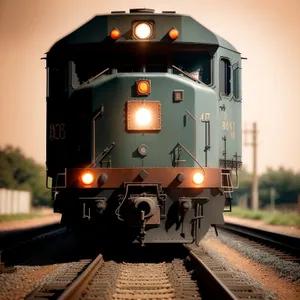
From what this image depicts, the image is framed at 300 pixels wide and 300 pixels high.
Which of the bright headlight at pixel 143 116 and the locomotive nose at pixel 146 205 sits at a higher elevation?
the bright headlight at pixel 143 116

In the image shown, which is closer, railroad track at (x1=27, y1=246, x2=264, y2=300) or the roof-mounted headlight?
railroad track at (x1=27, y1=246, x2=264, y2=300)

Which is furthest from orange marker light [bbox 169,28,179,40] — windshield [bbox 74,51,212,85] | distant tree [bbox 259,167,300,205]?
distant tree [bbox 259,167,300,205]

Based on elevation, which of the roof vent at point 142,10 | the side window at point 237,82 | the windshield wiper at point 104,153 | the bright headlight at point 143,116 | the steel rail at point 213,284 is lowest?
the steel rail at point 213,284

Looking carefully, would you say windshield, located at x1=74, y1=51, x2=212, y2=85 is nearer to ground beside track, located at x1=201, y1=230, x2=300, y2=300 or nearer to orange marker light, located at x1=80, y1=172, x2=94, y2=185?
orange marker light, located at x1=80, y1=172, x2=94, y2=185

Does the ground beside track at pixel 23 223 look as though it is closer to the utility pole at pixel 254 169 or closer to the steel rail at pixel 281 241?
the steel rail at pixel 281 241

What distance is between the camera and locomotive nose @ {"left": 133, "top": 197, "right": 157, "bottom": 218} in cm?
927

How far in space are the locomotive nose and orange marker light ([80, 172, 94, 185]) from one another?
78cm

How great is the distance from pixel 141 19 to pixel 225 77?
1988 mm

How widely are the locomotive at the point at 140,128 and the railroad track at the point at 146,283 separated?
0.55 m

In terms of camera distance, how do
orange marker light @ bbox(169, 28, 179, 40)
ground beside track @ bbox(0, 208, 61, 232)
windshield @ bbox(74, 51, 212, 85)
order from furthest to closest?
ground beside track @ bbox(0, 208, 61, 232) < windshield @ bbox(74, 51, 212, 85) < orange marker light @ bbox(169, 28, 179, 40)

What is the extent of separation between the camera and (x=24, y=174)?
227ft

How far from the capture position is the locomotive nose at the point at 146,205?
9.27 meters

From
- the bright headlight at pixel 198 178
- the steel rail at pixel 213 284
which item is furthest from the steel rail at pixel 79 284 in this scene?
the bright headlight at pixel 198 178

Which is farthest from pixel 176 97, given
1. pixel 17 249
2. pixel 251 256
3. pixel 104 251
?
pixel 17 249
